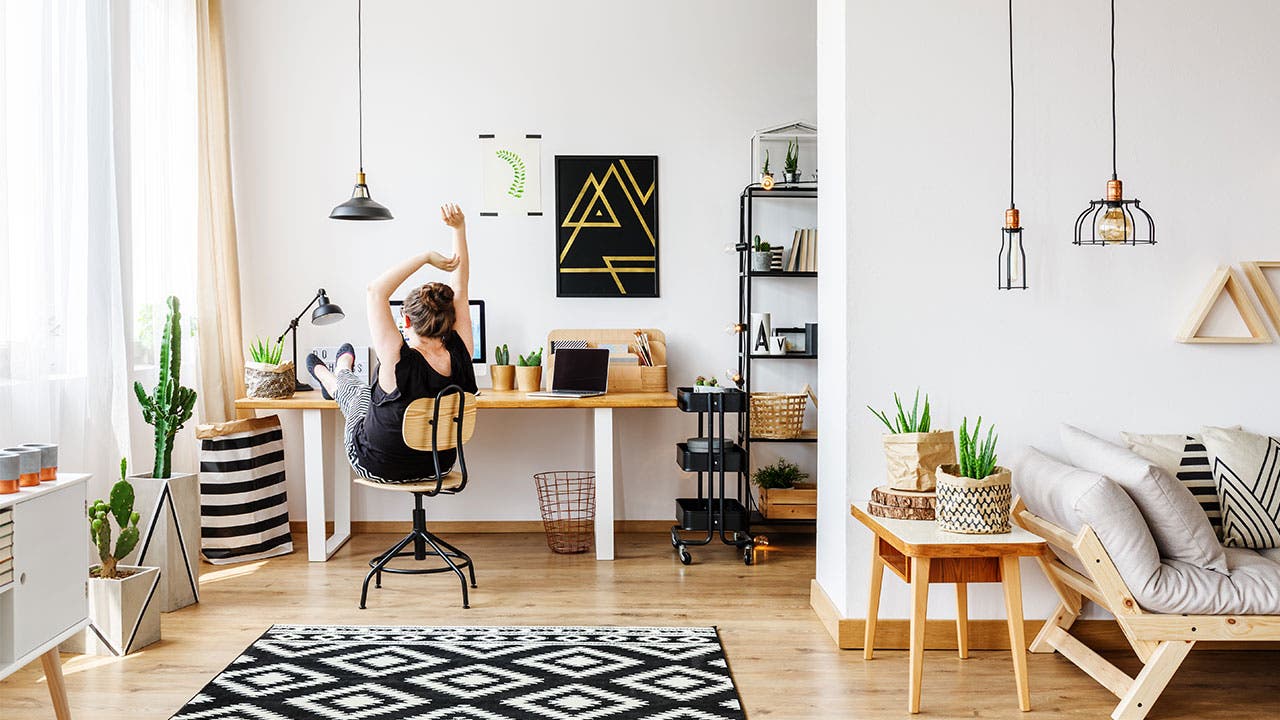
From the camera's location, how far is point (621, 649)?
3271 millimetres

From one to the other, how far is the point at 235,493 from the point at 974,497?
331 cm

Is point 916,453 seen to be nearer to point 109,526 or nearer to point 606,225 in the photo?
point 606,225

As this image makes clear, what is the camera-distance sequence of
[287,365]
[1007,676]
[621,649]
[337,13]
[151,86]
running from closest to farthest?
[1007,676], [621,649], [151,86], [287,365], [337,13]

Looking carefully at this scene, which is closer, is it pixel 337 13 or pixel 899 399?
pixel 899 399

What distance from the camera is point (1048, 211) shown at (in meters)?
3.31

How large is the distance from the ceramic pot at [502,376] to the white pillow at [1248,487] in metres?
3.12

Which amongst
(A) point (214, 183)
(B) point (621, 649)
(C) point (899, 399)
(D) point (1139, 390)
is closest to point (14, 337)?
(A) point (214, 183)

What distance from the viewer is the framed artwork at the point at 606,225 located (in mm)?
5133

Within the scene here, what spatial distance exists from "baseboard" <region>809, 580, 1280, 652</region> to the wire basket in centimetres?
190

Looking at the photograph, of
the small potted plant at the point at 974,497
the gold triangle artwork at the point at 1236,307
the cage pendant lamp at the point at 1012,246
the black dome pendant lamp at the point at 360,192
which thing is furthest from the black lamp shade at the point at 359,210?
the gold triangle artwork at the point at 1236,307

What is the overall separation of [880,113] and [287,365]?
2.98 m

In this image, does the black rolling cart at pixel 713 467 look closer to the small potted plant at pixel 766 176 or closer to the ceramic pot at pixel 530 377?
the ceramic pot at pixel 530 377

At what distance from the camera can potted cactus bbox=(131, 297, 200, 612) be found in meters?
3.65

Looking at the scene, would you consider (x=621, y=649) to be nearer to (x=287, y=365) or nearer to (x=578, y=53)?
(x=287, y=365)
